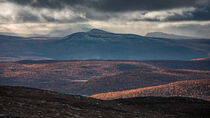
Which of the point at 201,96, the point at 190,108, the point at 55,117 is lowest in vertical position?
the point at 201,96

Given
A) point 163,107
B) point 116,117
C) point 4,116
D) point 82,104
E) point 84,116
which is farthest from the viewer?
point 163,107

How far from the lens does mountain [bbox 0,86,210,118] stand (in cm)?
2828

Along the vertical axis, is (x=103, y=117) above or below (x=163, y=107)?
above

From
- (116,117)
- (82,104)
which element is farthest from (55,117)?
(82,104)

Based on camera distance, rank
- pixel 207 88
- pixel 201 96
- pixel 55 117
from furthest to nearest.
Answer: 1. pixel 207 88
2. pixel 201 96
3. pixel 55 117

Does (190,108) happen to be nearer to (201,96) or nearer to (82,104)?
(82,104)

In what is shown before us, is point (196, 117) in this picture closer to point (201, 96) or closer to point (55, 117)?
point (55, 117)

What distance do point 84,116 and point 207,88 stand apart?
19142cm

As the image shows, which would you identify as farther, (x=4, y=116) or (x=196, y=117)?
(x=196, y=117)

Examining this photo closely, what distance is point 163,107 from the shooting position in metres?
53.9

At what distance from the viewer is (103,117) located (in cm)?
3045

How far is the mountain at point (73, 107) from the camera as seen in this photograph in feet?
92.8

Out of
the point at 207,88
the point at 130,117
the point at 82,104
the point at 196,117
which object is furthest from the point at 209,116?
the point at 207,88

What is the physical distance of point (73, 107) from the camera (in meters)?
36.5
